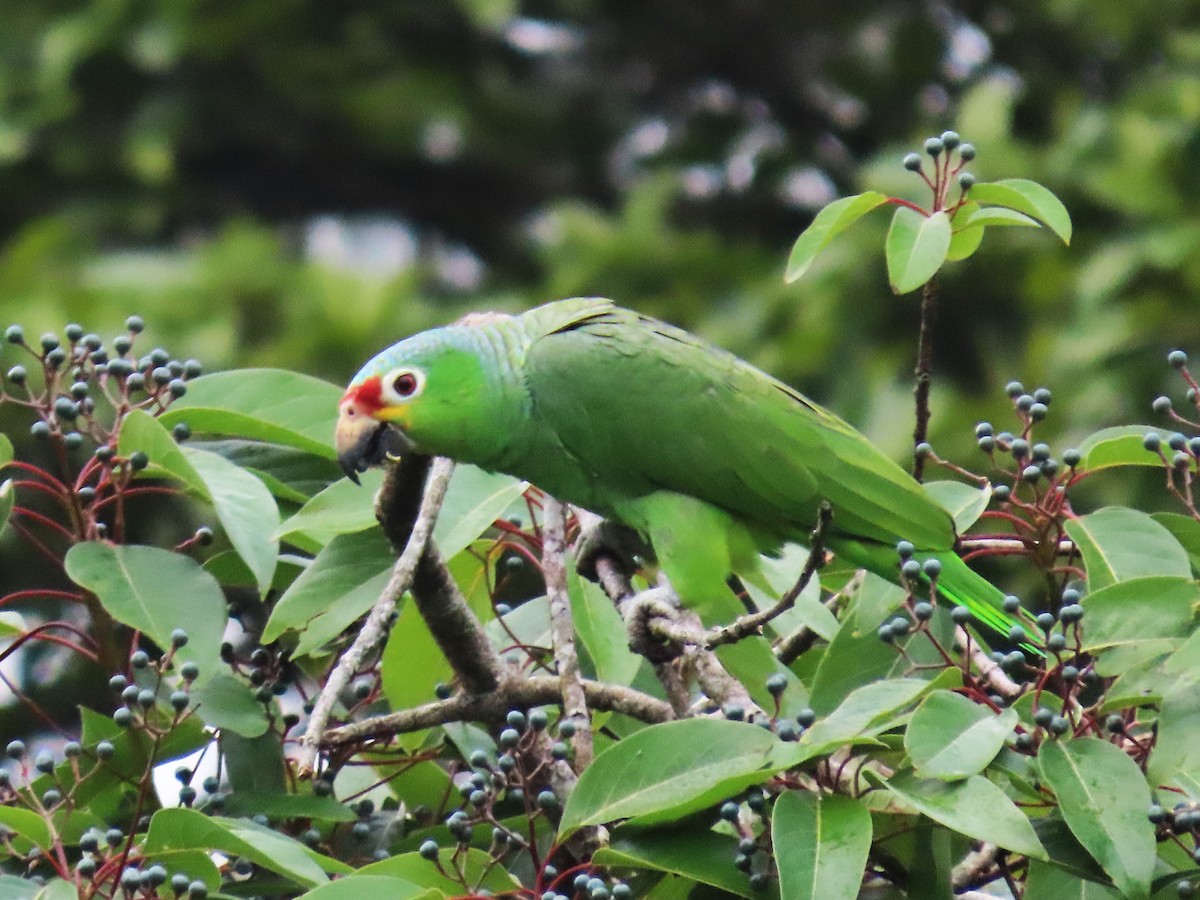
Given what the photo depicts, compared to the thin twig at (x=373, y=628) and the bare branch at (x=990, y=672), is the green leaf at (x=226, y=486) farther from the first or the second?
the bare branch at (x=990, y=672)

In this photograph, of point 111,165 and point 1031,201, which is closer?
point 1031,201

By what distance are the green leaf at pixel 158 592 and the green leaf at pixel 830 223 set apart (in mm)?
973

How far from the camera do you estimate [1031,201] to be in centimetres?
220

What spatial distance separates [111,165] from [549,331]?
21.4 feet

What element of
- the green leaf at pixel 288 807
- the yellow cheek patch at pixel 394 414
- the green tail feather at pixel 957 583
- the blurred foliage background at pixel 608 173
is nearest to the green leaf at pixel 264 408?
the yellow cheek patch at pixel 394 414

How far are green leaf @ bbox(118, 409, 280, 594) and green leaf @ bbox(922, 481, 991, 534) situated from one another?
106cm

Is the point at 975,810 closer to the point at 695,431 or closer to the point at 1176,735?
the point at 1176,735

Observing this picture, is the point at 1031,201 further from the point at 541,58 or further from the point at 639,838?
the point at 541,58

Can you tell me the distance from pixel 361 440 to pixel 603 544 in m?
0.52

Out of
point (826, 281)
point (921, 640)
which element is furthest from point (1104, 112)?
point (921, 640)

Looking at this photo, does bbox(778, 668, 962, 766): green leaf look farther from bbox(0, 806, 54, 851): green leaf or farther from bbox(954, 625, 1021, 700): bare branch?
bbox(0, 806, 54, 851): green leaf

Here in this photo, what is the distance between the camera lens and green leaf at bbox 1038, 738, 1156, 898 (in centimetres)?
162

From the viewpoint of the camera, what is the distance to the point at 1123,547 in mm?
2062

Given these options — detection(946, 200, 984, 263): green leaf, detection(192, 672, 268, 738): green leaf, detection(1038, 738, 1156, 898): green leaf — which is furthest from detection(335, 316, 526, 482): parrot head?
detection(1038, 738, 1156, 898): green leaf
